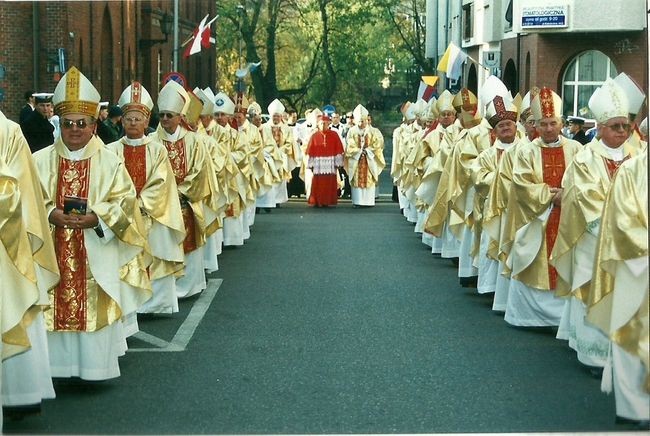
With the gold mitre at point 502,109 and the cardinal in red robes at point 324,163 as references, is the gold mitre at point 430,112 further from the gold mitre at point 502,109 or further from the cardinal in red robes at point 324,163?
the gold mitre at point 502,109

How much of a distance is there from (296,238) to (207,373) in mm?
10706

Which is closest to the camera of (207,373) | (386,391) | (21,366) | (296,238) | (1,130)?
(1,130)

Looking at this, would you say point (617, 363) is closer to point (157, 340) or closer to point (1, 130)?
point (1, 130)

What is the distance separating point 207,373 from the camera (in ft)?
32.2

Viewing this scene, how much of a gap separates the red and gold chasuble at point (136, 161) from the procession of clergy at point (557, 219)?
2980 mm

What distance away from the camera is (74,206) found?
9.06m

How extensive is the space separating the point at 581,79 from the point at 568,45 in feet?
2.31

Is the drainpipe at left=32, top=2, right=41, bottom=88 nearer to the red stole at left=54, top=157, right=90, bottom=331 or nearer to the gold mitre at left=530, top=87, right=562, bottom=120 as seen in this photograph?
the gold mitre at left=530, top=87, right=562, bottom=120

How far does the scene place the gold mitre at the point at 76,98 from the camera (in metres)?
9.43

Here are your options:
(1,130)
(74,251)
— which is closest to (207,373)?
(74,251)

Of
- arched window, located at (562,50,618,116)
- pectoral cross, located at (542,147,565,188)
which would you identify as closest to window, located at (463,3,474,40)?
arched window, located at (562,50,618,116)

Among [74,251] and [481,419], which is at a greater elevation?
[74,251]

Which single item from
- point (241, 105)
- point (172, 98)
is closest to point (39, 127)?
point (172, 98)

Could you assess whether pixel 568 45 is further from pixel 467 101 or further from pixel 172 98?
pixel 172 98
